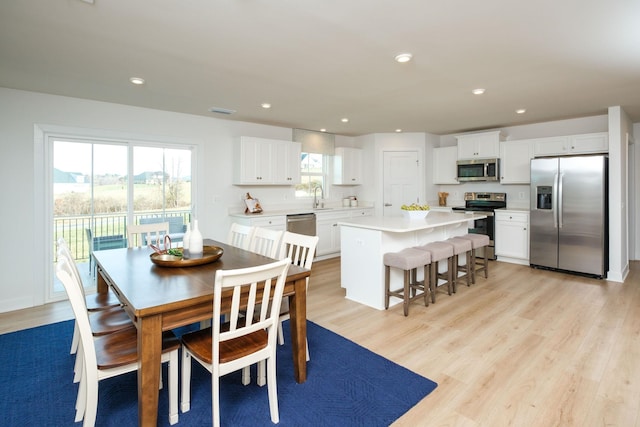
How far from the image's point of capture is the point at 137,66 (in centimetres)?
289

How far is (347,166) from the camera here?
6656 mm

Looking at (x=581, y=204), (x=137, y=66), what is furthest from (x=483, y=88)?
(x=137, y=66)

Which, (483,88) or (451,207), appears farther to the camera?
(451,207)

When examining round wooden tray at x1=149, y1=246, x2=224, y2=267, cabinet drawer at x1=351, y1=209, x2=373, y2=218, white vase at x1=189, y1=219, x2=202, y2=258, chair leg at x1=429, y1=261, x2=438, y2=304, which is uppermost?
cabinet drawer at x1=351, y1=209, x2=373, y2=218

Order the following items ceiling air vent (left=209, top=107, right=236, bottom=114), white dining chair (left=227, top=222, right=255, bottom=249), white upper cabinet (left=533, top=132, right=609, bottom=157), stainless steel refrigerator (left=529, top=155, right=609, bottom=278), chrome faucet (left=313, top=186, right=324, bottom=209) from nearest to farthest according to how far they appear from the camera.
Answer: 1. white dining chair (left=227, top=222, right=255, bottom=249)
2. ceiling air vent (left=209, top=107, right=236, bottom=114)
3. stainless steel refrigerator (left=529, top=155, right=609, bottom=278)
4. white upper cabinet (left=533, top=132, right=609, bottom=157)
5. chrome faucet (left=313, top=186, right=324, bottom=209)

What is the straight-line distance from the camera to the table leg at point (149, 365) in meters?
1.59

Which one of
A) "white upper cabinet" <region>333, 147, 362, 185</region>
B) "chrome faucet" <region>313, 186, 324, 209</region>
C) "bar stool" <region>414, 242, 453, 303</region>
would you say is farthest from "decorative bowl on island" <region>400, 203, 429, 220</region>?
"white upper cabinet" <region>333, 147, 362, 185</region>

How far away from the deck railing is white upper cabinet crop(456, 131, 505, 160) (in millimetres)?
5447

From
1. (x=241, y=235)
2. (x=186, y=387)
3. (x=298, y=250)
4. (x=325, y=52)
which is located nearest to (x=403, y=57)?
(x=325, y=52)

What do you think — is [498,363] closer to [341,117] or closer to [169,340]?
[169,340]

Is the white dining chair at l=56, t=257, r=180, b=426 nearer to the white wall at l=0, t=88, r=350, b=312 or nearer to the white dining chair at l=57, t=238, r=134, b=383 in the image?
the white dining chair at l=57, t=238, r=134, b=383

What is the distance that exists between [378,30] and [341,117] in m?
2.79

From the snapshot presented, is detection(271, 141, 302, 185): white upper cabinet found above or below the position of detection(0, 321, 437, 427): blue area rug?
above

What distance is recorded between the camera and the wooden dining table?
1.61 metres
